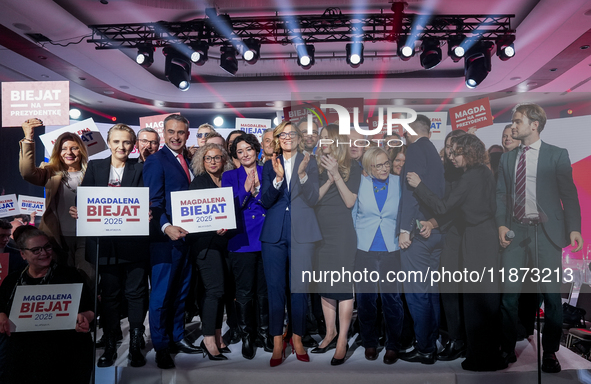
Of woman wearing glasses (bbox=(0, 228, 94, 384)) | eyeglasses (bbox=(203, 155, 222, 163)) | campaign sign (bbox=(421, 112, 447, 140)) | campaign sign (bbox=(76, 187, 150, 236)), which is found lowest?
woman wearing glasses (bbox=(0, 228, 94, 384))

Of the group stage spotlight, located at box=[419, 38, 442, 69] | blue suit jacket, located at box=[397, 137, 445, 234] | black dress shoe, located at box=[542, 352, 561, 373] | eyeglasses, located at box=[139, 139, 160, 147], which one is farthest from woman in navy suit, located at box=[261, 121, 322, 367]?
stage spotlight, located at box=[419, 38, 442, 69]

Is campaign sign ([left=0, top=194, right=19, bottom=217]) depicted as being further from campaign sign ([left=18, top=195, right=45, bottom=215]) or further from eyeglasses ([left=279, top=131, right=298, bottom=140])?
eyeglasses ([left=279, top=131, right=298, bottom=140])

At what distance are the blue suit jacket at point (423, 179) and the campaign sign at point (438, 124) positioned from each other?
15 cm

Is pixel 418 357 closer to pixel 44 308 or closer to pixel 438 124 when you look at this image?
pixel 438 124

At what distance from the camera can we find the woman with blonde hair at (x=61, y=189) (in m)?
2.96

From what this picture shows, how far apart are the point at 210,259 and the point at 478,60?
172 inches

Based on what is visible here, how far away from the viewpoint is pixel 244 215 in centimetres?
297

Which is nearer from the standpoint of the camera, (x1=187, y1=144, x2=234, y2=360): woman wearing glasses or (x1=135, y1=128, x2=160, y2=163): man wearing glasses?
(x1=187, y1=144, x2=234, y2=360): woman wearing glasses

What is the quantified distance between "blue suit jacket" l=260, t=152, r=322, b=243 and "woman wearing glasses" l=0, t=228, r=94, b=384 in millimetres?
1283

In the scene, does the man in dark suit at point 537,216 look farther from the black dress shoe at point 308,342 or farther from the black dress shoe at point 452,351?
the black dress shoe at point 308,342

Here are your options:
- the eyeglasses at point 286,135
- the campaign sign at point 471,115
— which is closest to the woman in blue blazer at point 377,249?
the eyeglasses at point 286,135

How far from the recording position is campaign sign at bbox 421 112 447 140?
303cm

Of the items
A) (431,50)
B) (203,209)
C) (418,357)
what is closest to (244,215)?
(203,209)

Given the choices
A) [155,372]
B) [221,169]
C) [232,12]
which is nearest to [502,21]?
[232,12]
